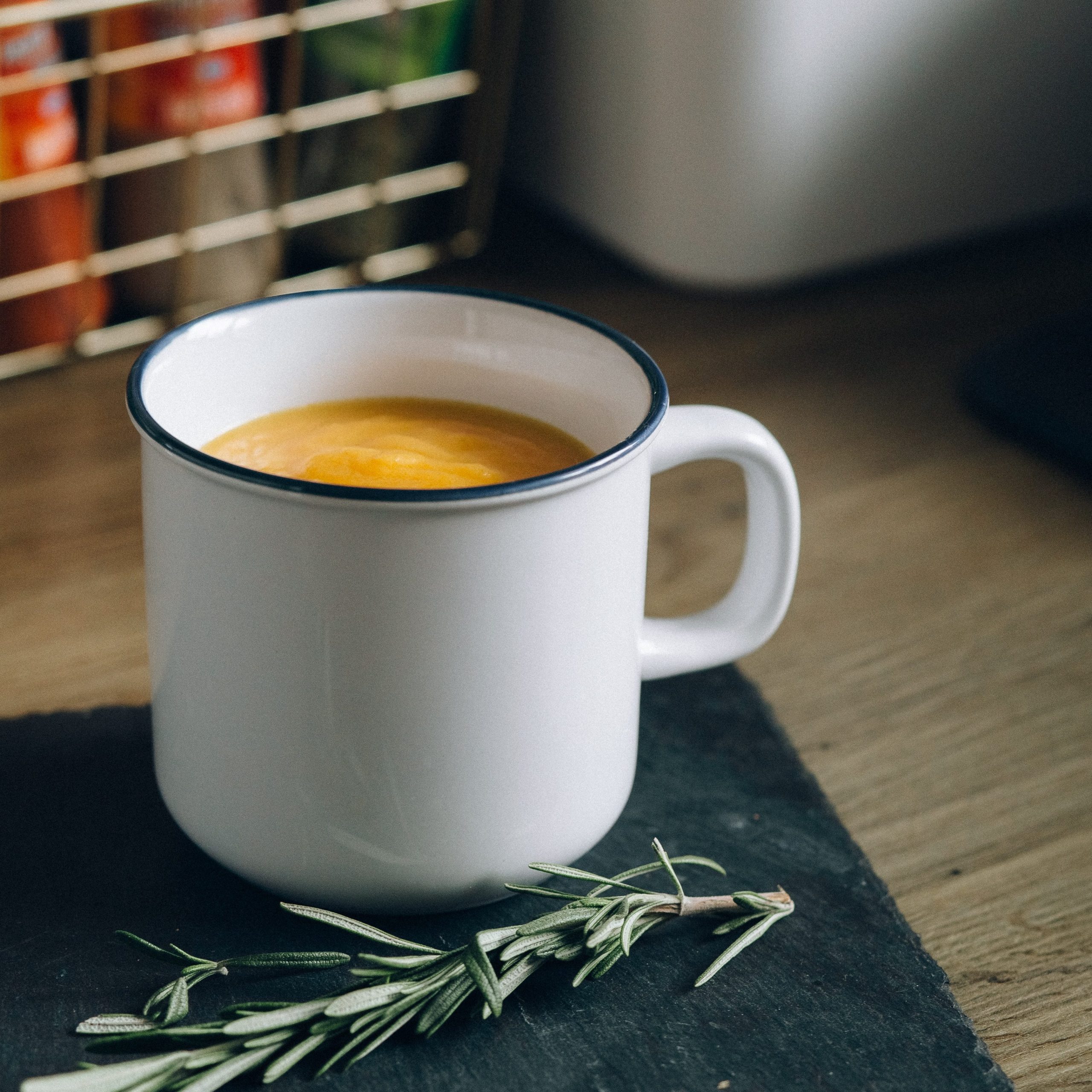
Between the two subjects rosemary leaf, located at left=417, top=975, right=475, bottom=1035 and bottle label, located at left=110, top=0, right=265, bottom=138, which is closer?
rosemary leaf, located at left=417, top=975, right=475, bottom=1035

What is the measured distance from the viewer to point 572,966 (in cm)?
38

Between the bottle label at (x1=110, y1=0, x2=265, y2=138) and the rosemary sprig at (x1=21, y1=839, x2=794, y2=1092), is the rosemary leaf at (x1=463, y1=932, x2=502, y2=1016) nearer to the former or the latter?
the rosemary sprig at (x1=21, y1=839, x2=794, y2=1092)

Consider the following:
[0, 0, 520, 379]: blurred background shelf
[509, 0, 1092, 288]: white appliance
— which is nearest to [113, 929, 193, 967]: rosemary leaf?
[0, 0, 520, 379]: blurred background shelf

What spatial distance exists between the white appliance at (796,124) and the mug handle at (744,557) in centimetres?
40

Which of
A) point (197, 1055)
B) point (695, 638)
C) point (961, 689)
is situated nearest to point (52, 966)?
point (197, 1055)

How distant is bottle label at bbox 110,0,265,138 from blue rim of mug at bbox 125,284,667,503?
332mm

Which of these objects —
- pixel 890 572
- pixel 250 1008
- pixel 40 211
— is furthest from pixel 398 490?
pixel 40 211

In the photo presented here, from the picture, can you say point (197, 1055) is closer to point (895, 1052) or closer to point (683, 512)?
point (895, 1052)

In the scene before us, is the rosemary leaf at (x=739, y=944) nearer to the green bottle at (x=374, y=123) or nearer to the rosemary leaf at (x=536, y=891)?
the rosemary leaf at (x=536, y=891)

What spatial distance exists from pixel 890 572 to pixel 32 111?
1.43ft

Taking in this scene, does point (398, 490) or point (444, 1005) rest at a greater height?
point (398, 490)

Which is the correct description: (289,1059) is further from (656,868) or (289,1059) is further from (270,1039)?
(656,868)

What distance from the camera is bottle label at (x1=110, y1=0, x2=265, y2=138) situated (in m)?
0.68

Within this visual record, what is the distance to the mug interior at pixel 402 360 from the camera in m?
0.39
